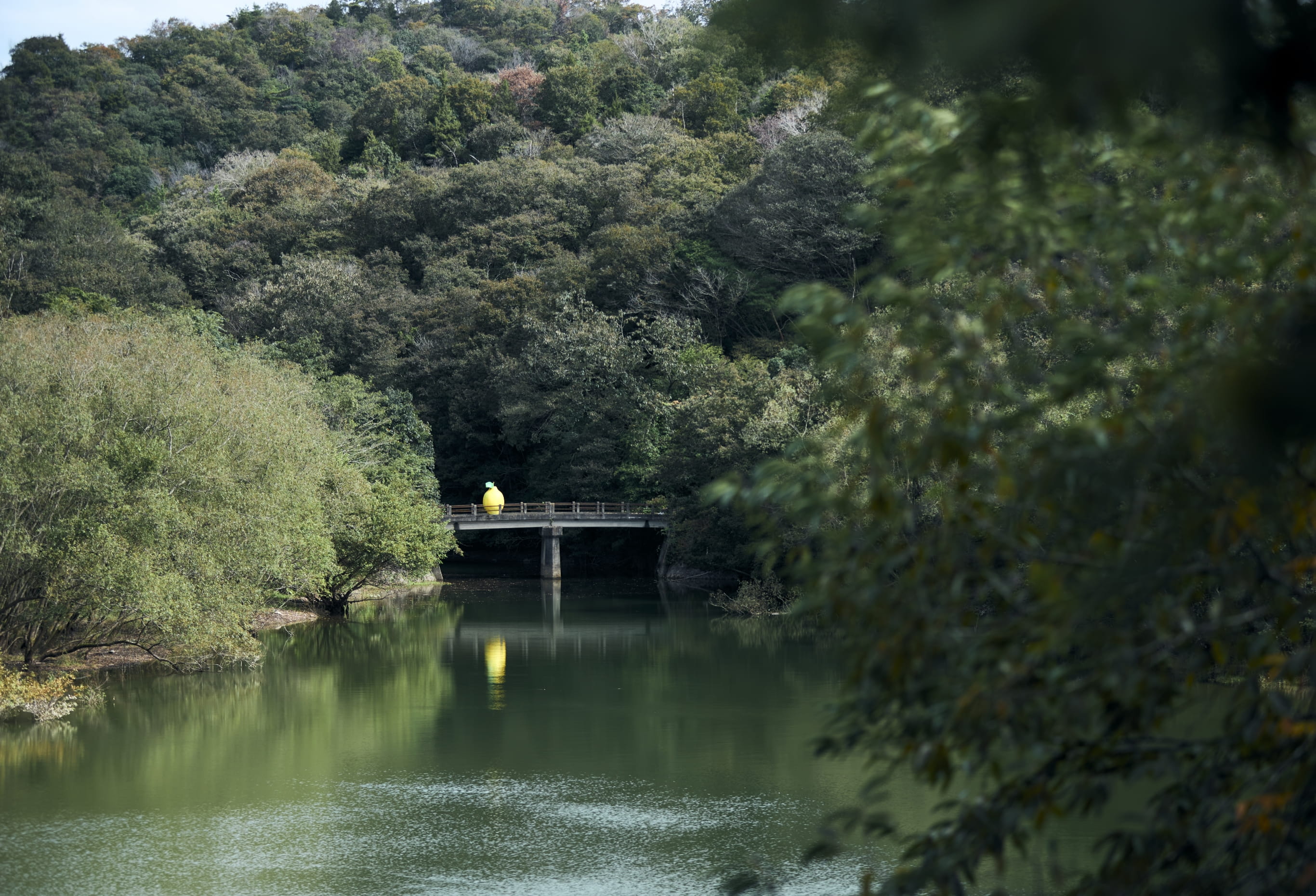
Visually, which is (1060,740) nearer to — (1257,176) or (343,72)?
(1257,176)

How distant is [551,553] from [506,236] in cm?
1321

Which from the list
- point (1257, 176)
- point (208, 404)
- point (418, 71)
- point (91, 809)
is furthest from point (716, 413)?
point (418, 71)

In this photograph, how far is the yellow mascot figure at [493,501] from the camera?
36.2m

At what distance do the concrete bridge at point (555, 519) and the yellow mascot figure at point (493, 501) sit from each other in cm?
15

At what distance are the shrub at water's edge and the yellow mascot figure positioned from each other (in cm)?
1492

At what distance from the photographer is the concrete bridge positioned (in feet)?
116

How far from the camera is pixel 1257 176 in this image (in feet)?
15.3

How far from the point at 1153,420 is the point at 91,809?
11510 millimetres

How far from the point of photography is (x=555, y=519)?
117 feet

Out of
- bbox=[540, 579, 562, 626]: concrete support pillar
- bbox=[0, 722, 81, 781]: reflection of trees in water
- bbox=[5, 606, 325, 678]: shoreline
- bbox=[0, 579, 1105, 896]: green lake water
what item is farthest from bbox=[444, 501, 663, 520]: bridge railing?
bbox=[0, 722, 81, 781]: reflection of trees in water

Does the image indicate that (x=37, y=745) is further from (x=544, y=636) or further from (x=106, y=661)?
(x=544, y=636)

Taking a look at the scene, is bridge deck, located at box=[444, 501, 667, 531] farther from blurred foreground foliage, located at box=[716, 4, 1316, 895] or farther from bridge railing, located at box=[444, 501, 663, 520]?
blurred foreground foliage, located at box=[716, 4, 1316, 895]

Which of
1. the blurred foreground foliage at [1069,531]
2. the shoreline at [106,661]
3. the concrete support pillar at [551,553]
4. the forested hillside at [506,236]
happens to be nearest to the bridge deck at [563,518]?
the concrete support pillar at [551,553]

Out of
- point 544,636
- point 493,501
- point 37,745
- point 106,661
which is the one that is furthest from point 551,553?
point 37,745
